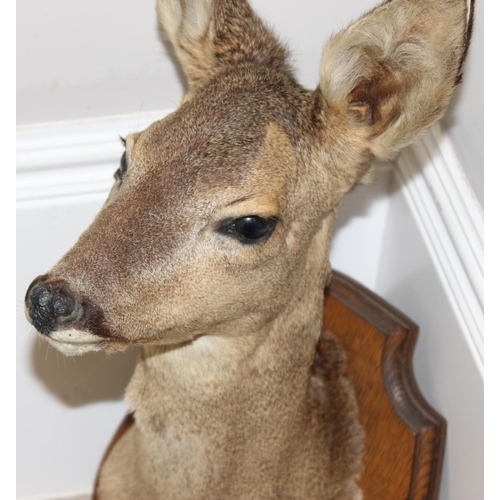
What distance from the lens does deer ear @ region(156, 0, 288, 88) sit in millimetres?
1682

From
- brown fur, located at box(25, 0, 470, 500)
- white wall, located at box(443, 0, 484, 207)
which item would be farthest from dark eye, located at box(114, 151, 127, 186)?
white wall, located at box(443, 0, 484, 207)

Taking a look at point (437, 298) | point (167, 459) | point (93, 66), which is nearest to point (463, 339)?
point (437, 298)

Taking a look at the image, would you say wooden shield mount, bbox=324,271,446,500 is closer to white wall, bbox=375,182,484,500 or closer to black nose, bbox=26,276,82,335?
white wall, bbox=375,182,484,500

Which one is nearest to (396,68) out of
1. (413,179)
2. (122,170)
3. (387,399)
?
(122,170)

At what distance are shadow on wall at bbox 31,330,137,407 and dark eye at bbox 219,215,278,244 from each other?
1.05 meters

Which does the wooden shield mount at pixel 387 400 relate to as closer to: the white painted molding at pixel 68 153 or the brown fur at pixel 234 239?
the brown fur at pixel 234 239

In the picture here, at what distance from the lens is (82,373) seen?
2422mm

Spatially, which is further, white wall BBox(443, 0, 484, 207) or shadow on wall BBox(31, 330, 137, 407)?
shadow on wall BBox(31, 330, 137, 407)

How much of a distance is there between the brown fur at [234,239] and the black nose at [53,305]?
2 centimetres

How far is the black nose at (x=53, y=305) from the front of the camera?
4.40 feet

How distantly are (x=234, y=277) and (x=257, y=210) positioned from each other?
0.47ft

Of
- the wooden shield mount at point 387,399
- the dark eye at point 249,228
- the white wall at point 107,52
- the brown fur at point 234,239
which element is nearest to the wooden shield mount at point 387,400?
the wooden shield mount at point 387,399

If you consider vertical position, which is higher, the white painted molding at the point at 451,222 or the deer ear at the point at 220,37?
the deer ear at the point at 220,37

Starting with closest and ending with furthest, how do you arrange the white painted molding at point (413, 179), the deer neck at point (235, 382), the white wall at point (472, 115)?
the deer neck at point (235, 382) → the white wall at point (472, 115) → the white painted molding at point (413, 179)
